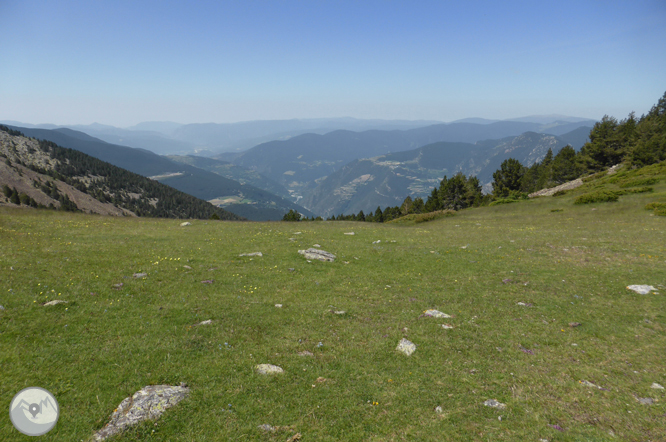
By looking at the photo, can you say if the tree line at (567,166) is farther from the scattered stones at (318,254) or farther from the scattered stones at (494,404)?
the scattered stones at (494,404)

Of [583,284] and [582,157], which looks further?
[582,157]

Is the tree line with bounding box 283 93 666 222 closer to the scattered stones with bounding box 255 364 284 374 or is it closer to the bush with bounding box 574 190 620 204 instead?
the bush with bounding box 574 190 620 204

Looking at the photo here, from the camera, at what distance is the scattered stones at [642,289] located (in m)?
17.0

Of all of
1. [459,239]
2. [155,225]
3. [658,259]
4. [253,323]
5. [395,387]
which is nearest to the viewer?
[395,387]

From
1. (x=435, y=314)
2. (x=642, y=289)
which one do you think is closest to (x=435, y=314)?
(x=435, y=314)

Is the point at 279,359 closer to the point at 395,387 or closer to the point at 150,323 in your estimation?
the point at 395,387

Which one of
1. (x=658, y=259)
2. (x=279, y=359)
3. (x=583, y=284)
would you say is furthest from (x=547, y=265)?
(x=279, y=359)

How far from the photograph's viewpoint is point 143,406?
8.62 metres

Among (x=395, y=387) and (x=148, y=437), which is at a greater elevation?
(x=148, y=437)

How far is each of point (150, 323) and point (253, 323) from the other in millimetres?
4733

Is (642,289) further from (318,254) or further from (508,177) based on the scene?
(508,177)

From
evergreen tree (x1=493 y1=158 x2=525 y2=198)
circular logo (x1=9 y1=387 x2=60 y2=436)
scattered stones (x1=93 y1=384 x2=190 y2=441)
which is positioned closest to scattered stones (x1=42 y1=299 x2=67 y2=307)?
circular logo (x1=9 y1=387 x2=60 y2=436)

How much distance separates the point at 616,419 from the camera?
869cm

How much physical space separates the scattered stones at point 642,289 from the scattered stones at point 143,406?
24689 millimetres
